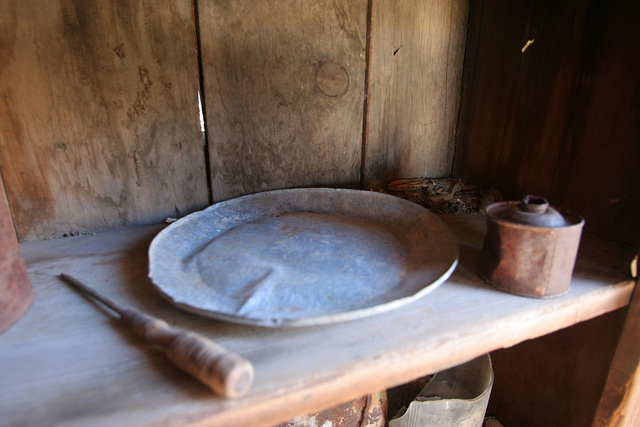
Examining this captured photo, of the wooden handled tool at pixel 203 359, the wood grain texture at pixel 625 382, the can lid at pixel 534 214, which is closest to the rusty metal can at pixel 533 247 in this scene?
the can lid at pixel 534 214

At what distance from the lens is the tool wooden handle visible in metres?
0.39

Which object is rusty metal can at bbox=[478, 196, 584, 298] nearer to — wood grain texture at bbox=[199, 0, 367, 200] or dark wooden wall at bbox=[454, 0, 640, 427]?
dark wooden wall at bbox=[454, 0, 640, 427]

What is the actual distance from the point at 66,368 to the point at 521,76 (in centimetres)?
117

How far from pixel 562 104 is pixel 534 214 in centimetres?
47

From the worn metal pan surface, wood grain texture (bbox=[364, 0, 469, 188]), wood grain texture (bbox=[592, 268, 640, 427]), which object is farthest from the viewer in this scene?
wood grain texture (bbox=[364, 0, 469, 188])

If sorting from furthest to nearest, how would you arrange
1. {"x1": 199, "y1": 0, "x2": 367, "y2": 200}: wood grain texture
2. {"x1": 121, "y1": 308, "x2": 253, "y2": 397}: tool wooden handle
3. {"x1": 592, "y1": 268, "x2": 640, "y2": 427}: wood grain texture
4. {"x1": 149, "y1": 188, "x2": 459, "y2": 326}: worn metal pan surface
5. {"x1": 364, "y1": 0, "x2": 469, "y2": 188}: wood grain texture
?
{"x1": 364, "y1": 0, "x2": 469, "y2": 188}: wood grain texture < {"x1": 199, "y1": 0, "x2": 367, "y2": 200}: wood grain texture < {"x1": 592, "y1": 268, "x2": 640, "y2": 427}: wood grain texture < {"x1": 149, "y1": 188, "x2": 459, "y2": 326}: worn metal pan surface < {"x1": 121, "y1": 308, "x2": 253, "y2": 397}: tool wooden handle

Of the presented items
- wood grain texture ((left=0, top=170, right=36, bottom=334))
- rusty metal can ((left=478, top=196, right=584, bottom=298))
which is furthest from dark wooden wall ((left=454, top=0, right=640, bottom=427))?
wood grain texture ((left=0, top=170, right=36, bottom=334))

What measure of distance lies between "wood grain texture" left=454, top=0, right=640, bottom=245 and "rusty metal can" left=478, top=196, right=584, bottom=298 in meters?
0.29

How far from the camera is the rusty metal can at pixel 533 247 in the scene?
58 centimetres

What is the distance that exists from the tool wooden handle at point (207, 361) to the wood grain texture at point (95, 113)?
59 cm

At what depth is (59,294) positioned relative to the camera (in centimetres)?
64

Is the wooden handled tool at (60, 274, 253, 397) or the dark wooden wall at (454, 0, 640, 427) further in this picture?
the dark wooden wall at (454, 0, 640, 427)

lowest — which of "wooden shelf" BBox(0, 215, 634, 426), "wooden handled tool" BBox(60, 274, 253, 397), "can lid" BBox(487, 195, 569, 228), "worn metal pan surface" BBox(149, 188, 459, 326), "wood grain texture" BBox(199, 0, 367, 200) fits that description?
"wooden shelf" BBox(0, 215, 634, 426)

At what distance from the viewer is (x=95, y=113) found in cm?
87
